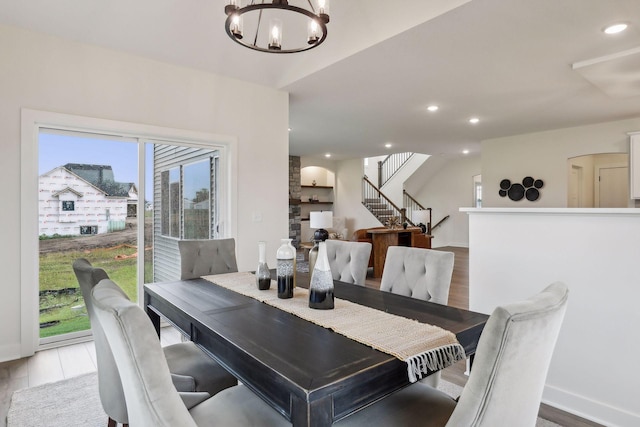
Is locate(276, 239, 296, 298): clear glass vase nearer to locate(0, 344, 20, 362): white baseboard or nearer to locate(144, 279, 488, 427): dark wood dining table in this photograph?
locate(144, 279, 488, 427): dark wood dining table

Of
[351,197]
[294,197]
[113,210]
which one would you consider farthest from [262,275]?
[351,197]

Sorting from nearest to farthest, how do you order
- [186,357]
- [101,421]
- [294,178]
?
[186,357] < [101,421] < [294,178]

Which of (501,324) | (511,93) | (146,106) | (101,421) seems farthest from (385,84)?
(101,421)

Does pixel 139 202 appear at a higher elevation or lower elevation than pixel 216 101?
lower

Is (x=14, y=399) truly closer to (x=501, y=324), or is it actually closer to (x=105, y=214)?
(x=105, y=214)

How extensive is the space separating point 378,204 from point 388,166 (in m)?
1.83

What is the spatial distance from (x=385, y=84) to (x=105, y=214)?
325cm

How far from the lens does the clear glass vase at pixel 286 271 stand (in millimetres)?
1771

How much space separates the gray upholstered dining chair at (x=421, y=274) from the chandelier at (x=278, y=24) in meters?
1.39

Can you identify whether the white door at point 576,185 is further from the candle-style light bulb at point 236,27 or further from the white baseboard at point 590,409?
the candle-style light bulb at point 236,27

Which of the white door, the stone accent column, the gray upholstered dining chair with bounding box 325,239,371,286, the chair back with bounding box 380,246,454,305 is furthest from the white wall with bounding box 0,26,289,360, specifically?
the white door

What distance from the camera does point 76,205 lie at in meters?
3.29

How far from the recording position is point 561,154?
255 inches

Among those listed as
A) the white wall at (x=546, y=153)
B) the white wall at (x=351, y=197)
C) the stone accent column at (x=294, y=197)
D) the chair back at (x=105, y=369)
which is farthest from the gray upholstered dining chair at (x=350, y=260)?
the white wall at (x=351, y=197)
